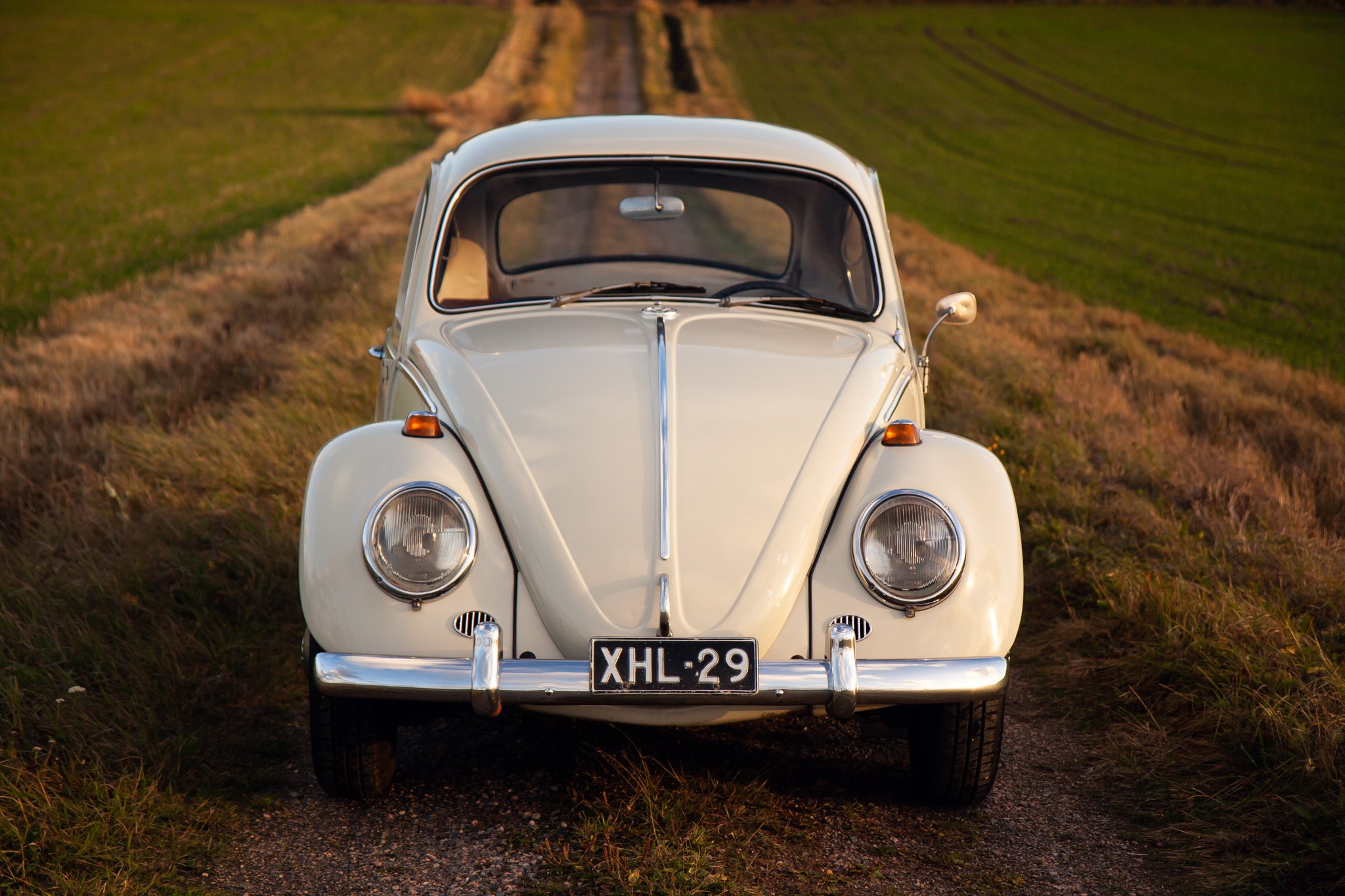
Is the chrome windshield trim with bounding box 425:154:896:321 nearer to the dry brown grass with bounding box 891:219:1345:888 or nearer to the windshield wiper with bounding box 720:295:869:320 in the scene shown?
the windshield wiper with bounding box 720:295:869:320

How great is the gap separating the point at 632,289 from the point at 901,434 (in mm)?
1259

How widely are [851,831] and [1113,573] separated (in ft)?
5.75

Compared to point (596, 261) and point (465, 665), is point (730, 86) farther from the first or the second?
point (465, 665)

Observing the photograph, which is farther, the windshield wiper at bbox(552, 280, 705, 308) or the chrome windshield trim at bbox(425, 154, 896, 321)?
the chrome windshield trim at bbox(425, 154, 896, 321)

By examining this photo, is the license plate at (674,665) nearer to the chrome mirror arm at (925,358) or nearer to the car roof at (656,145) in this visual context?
the chrome mirror arm at (925,358)

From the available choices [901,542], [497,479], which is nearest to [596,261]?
[497,479]

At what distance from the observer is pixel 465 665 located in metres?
2.53

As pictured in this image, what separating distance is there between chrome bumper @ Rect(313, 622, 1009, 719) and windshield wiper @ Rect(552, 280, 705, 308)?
1.51m

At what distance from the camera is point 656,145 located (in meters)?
3.97

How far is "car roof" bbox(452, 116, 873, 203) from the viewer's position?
13.0ft

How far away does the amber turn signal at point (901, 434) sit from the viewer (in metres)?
2.96

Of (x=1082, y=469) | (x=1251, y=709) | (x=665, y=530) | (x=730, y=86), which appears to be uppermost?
(x=665, y=530)

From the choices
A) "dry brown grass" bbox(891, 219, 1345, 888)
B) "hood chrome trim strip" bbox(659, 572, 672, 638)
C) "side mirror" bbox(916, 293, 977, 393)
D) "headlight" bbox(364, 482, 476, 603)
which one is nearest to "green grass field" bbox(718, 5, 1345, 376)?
"dry brown grass" bbox(891, 219, 1345, 888)

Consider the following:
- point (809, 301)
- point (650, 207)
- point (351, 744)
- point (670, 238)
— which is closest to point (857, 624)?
point (351, 744)
